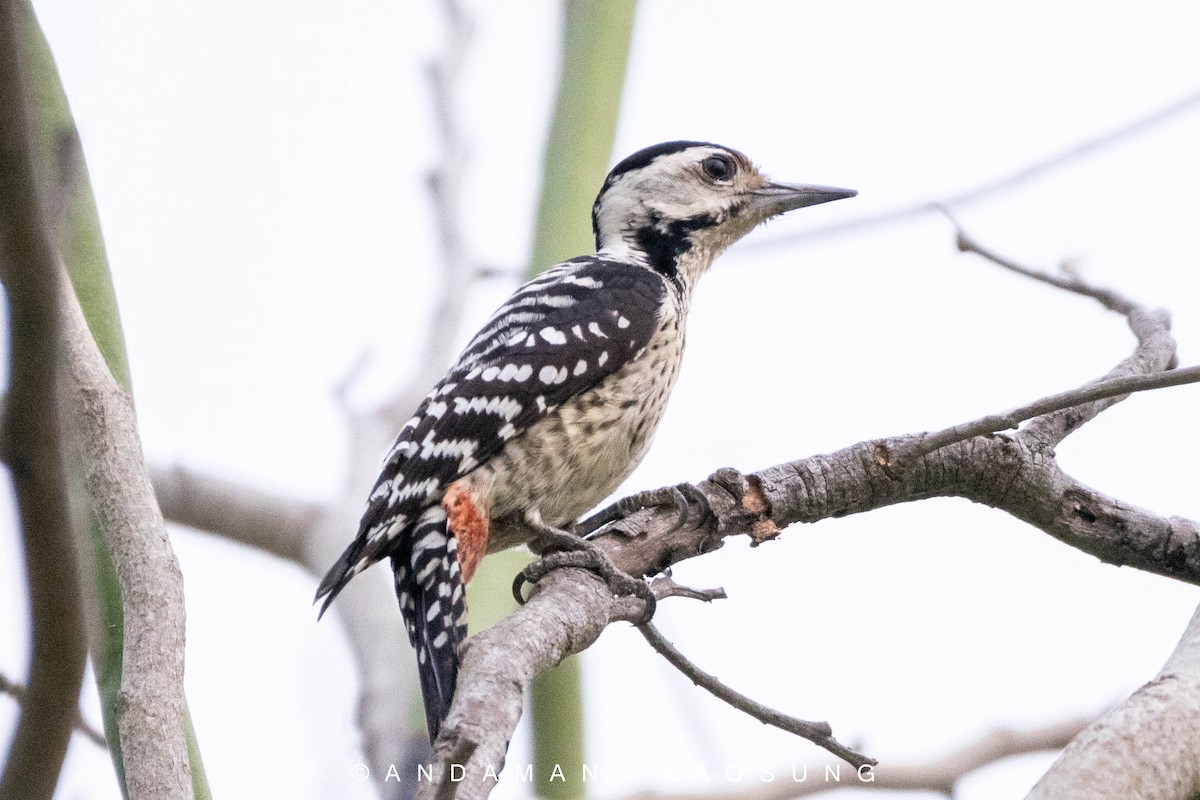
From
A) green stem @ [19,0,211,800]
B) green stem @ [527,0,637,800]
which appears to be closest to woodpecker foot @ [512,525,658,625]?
green stem @ [19,0,211,800]

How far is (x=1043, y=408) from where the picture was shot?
227 cm

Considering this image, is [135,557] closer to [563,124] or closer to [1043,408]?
[1043,408]

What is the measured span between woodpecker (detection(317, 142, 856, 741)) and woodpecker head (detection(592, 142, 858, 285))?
12cm

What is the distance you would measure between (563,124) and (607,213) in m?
0.82

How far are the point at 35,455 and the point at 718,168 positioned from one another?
3.58m

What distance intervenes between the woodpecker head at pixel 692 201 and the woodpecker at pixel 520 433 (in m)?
0.12

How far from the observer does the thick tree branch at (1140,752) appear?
1.81 metres

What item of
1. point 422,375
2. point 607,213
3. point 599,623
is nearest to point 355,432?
point 422,375

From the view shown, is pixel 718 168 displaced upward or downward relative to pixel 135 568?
upward

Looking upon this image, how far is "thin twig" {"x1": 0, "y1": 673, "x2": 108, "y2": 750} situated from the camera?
1.43 metres

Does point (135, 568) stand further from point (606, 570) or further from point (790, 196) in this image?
point (790, 196)

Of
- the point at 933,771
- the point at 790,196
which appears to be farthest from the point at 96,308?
the point at 790,196

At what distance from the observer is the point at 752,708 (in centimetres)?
250

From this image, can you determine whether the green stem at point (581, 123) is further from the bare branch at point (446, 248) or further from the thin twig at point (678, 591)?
the thin twig at point (678, 591)
